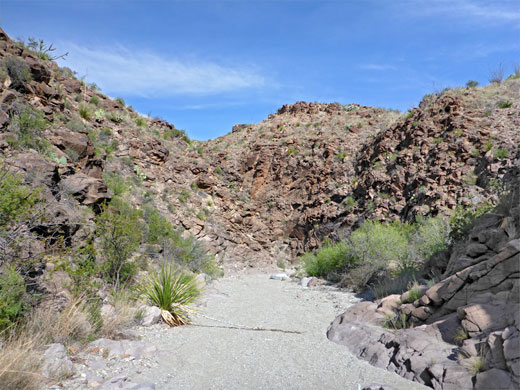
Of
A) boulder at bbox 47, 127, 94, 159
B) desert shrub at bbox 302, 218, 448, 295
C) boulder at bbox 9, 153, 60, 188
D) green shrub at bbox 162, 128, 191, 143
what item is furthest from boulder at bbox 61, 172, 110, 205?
green shrub at bbox 162, 128, 191, 143

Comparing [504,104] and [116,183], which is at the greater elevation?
[504,104]

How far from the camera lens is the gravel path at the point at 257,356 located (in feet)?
15.7

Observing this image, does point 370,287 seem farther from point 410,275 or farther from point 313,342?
point 313,342

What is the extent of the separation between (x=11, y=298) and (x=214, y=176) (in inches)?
810

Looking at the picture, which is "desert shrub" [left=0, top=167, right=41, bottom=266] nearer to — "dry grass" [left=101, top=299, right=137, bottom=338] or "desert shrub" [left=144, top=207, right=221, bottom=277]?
"dry grass" [left=101, top=299, right=137, bottom=338]

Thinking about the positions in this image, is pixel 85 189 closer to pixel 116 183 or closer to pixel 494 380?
pixel 116 183

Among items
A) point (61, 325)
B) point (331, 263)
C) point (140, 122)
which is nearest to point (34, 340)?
→ point (61, 325)

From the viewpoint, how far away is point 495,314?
4.76 metres

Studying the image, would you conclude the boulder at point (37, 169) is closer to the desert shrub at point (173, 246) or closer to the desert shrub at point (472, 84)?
the desert shrub at point (173, 246)

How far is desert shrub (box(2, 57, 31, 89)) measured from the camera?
41.3 ft

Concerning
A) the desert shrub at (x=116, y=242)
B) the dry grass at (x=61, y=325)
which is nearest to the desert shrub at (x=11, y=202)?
the dry grass at (x=61, y=325)

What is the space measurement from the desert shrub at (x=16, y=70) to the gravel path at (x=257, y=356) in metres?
11.3

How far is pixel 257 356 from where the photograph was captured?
5879 mm

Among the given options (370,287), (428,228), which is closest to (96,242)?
(370,287)
